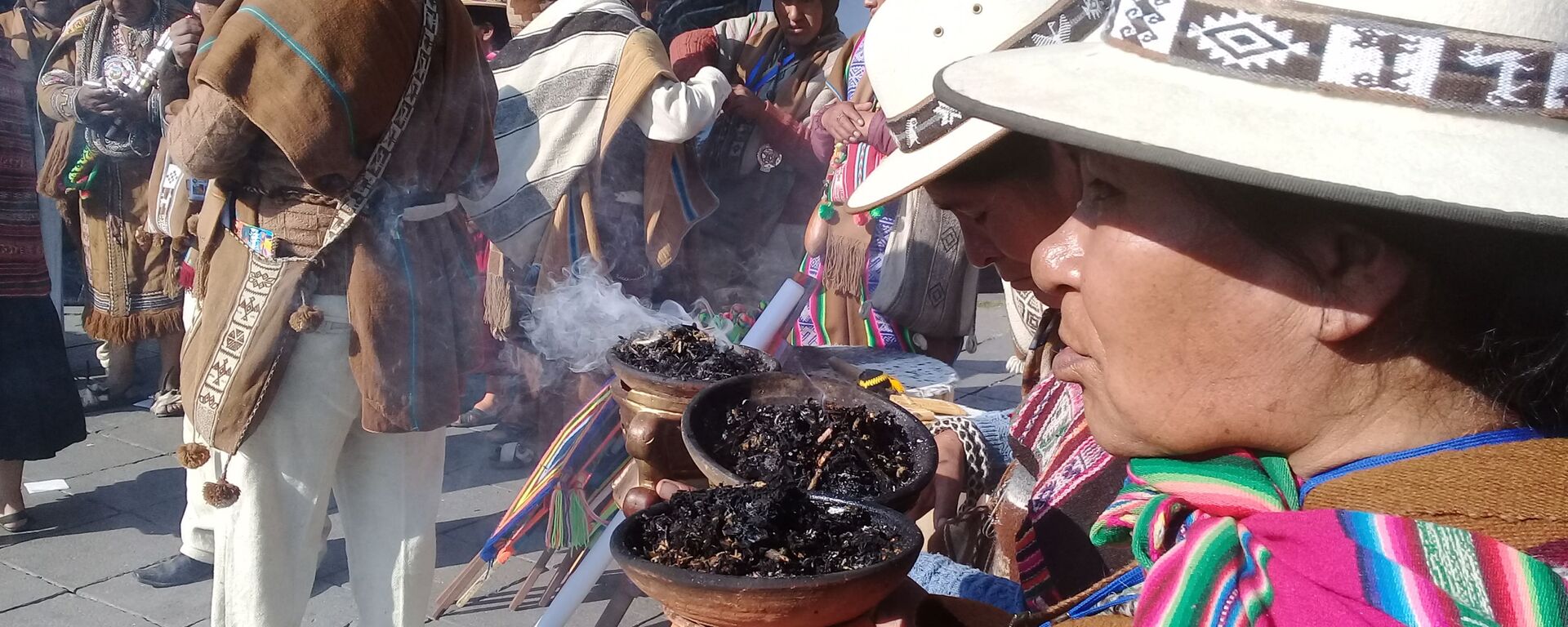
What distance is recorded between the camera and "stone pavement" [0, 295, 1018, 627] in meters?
4.23

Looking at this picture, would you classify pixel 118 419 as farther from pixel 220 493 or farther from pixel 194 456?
pixel 220 493

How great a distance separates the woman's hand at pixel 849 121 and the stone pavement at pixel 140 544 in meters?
2.14

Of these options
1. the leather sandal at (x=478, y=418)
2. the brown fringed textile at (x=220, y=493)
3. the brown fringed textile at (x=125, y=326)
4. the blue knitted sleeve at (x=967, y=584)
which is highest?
the blue knitted sleeve at (x=967, y=584)

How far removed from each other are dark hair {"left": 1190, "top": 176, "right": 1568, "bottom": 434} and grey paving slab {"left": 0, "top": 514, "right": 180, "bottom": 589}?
4.96m

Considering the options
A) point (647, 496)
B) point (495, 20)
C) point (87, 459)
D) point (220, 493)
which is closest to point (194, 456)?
point (220, 493)

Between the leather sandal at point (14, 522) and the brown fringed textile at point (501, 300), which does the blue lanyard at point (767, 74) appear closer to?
the brown fringed textile at point (501, 300)

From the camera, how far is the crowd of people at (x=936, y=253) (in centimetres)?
94

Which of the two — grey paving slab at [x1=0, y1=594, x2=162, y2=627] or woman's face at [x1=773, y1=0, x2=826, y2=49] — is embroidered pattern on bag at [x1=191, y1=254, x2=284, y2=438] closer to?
grey paving slab at [x1=0, y1=594, x2=162, y2=627]

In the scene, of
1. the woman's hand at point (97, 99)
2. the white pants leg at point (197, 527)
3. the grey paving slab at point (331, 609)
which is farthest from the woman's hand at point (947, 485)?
the woman's hand at point (97, 99)

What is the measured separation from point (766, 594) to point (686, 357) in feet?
4.64

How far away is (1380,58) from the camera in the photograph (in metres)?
0.92

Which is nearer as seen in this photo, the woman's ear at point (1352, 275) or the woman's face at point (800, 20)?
the woman's ear at point (1352, 275)

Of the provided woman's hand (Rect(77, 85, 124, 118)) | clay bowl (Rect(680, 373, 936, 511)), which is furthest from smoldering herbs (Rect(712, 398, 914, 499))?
woman's hand (Rect(77, 85, 124, 118))

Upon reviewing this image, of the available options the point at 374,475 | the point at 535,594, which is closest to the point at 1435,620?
the point at 374,475
